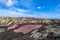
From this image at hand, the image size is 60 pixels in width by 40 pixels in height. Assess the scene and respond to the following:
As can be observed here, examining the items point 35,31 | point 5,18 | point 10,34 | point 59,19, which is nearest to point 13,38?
point 10,34

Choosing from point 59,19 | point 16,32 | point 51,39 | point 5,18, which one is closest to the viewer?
point 51,39

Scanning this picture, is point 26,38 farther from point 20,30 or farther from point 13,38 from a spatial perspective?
point 20,30

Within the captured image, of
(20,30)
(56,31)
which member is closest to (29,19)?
(20,30)

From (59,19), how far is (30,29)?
5174mm

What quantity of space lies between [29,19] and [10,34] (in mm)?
6135

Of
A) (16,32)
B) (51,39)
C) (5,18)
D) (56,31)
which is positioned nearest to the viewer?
(51,39)

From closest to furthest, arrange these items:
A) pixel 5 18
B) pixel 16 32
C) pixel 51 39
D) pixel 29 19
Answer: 1. pixel 51 39
2. pixel 16 32
3. pixel 29 19
4. pixel 5 18

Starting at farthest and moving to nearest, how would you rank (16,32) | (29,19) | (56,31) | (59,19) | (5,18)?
(5,18), (29,19), (59,19), (16,32), (56,31)

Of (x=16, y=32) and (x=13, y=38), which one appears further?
(x=16, y=32)

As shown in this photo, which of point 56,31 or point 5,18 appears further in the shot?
point 5,18

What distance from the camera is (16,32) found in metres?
10.7

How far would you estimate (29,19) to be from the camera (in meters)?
16.3

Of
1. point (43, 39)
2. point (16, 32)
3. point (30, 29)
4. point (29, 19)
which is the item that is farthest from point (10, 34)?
point (29, 19)

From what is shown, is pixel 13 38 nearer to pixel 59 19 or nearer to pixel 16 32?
pixel 16 32
